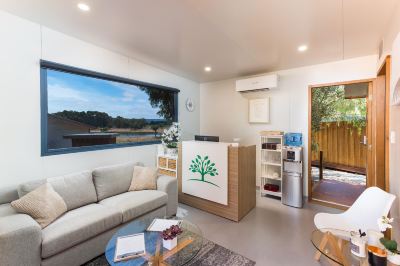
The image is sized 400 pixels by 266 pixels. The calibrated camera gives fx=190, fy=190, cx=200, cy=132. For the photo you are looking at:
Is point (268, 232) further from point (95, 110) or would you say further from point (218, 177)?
point (95, 110)

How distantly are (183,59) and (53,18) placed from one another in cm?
195

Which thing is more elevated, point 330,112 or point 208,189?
point 330,112

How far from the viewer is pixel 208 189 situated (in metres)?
3.22

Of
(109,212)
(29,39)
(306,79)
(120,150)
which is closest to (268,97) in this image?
(306,79)

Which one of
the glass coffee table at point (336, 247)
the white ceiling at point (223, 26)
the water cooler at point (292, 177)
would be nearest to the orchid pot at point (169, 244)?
the glass coffee table at point (336, 247)

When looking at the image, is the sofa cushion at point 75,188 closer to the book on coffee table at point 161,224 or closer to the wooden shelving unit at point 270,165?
the book on coffee table at point 161,224

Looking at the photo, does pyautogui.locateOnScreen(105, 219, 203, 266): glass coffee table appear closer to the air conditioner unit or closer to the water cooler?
the water cooler

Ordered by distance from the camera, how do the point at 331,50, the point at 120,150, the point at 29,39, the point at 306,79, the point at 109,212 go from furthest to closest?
1. the point at 306,79
2. the point at 120,150
3. the point at 331,50
4. the point at 29,39
5. the point at 109,212

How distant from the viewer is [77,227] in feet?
6.30

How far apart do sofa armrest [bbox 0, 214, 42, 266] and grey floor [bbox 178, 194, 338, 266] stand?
183 centimetres

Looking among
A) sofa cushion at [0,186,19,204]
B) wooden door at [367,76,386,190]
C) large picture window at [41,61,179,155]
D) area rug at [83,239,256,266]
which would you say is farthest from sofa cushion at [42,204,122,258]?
wooden door at [367,76,386,190]

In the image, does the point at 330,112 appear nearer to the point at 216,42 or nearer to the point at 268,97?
the point at 268,97

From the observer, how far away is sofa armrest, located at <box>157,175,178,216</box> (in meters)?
3.00

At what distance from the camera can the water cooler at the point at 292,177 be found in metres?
3.55
